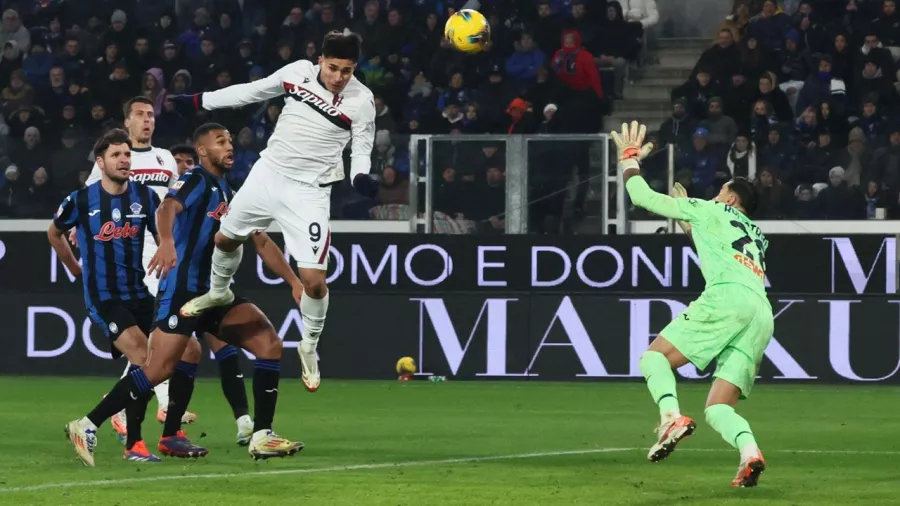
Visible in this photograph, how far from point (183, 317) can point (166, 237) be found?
48 centimetres

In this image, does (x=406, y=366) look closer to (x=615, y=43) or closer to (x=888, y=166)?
(x=888, y=166)

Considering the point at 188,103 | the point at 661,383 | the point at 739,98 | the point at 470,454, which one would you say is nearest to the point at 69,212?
the point at 188,103

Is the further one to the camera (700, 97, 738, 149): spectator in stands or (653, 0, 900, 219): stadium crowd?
(700, 97, 738, 149): spectator in stands

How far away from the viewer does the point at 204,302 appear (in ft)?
30.3

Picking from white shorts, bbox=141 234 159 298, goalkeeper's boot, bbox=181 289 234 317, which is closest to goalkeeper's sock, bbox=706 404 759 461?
goalkeeper's boot, bbox=181 289 234 317

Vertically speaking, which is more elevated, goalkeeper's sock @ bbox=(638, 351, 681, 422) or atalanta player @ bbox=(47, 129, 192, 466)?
atalanta player @ bbox=(47, 129, 192, 466)

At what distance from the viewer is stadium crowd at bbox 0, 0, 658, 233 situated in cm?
1819

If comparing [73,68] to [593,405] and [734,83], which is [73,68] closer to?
[734,83]

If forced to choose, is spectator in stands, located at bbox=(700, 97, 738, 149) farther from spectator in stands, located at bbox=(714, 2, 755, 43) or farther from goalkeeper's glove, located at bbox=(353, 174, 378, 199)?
goalkeeper's glove, located at bbox=(353, 174, 378, 199)

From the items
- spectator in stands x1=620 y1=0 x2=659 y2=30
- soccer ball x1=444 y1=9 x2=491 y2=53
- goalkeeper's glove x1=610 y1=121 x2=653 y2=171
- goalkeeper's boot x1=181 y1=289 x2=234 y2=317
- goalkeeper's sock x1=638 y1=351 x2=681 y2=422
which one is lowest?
goalkeeper's sock x1=638 y1=351 x2=681 y2=422

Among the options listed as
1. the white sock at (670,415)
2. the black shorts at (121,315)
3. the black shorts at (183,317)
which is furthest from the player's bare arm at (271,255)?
the white sock at (670,415)

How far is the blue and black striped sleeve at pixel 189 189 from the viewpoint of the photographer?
9.65m

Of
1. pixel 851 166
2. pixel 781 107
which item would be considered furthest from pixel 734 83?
pixel 851 166

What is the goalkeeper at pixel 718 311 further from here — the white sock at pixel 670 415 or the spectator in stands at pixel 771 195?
the spectator in stands at pixel 771 195
